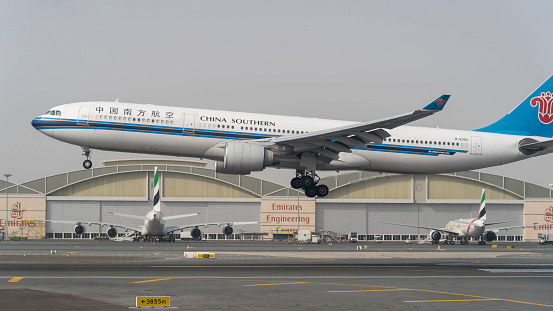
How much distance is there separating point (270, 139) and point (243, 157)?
2214mm

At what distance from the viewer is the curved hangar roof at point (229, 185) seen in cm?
10281

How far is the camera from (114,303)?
22.7 meters

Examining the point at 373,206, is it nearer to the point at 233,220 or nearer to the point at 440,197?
the point at 440,197

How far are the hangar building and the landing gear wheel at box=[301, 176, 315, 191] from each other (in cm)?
5450

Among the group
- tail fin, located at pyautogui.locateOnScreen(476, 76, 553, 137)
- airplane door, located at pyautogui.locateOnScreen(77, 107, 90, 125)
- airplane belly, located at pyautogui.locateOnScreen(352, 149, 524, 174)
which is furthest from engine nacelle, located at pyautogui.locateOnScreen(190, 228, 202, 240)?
airplane door, located at pyautogui.locateOnScreen(77, 107, 90, 125)

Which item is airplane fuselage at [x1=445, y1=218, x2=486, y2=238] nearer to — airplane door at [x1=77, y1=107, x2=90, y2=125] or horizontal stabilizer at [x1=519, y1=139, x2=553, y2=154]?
horizontal stabilizer at [x1=519, y1=139, x2=553, y2=154]

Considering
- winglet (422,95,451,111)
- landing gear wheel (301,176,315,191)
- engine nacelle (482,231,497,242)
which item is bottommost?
engine nacelle (482,231,497,242)

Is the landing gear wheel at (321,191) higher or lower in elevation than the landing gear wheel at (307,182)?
lower

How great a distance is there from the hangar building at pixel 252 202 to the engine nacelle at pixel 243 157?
58.7 m

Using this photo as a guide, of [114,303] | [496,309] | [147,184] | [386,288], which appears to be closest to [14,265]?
[114,303]

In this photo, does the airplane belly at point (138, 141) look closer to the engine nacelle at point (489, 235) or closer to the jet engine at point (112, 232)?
the jet engine at point (112, 232)

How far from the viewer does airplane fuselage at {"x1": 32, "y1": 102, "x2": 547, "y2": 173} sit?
137 ft

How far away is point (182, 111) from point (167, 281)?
588 inches

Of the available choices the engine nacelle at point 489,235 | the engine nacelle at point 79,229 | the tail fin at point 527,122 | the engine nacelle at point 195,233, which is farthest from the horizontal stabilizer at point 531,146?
the engine nacelle at point 79,229
